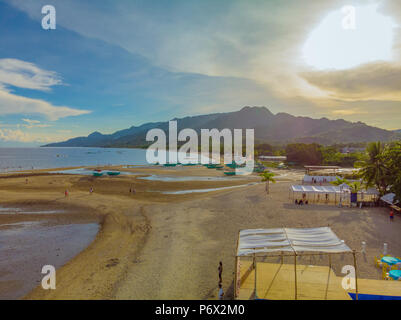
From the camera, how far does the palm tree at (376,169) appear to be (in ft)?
88.3

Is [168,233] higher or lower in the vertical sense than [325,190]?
lower

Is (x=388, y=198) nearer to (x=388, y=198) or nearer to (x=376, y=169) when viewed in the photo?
(x=388, y=198)

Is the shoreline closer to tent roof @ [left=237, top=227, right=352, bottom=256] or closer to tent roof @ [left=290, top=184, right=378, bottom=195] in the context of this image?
tent roof @ [left=237, top=227, right=352, bottom=256]

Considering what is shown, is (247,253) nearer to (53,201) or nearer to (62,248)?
(62,248)

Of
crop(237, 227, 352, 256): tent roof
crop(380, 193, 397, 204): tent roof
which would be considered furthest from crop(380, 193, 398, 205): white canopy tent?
crop(237, 227, 352, 256): tent roof

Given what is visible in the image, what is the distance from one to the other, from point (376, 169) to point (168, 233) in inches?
975

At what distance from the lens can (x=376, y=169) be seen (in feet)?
89.4

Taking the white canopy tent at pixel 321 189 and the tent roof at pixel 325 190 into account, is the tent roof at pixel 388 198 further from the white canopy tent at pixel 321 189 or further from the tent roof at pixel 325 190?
the white canopy tent at pixel 321 189

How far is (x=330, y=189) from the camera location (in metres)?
27.4

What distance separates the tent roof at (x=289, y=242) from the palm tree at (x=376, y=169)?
21.1 m

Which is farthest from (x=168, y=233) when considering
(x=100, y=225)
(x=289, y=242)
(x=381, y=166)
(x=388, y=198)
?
(x=381, y=166)

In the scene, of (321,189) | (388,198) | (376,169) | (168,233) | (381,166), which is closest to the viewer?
(168,233)

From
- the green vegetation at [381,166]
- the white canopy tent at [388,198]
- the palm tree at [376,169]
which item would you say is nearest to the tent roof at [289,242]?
the white canopy tent at [388,198]

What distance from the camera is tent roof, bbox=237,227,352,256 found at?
9.80m
